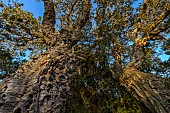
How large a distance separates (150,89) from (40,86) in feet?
9.56

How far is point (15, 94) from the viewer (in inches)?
169

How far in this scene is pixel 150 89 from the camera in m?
5.57

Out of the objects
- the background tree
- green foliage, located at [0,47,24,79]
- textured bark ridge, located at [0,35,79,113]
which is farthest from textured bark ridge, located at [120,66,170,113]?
green foliage, located at [0,47,24,79]

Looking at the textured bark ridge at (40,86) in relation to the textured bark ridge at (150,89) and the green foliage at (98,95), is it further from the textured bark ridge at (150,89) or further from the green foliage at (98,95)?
the textured bark ridge at (150,89)

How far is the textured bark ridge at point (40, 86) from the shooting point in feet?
13.3

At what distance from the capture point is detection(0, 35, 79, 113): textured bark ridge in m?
4.07

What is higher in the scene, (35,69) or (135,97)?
(35,69)

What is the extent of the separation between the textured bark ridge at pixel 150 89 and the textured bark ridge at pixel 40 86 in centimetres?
184

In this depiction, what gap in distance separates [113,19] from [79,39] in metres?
2.23

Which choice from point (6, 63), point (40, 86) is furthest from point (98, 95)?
point (6, 63)

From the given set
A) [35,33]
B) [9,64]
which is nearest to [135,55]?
[35,33]

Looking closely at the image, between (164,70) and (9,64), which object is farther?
(9,64)

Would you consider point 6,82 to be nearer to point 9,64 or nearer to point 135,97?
point 135,97

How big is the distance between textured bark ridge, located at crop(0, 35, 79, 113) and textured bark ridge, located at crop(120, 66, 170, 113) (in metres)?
1.84
